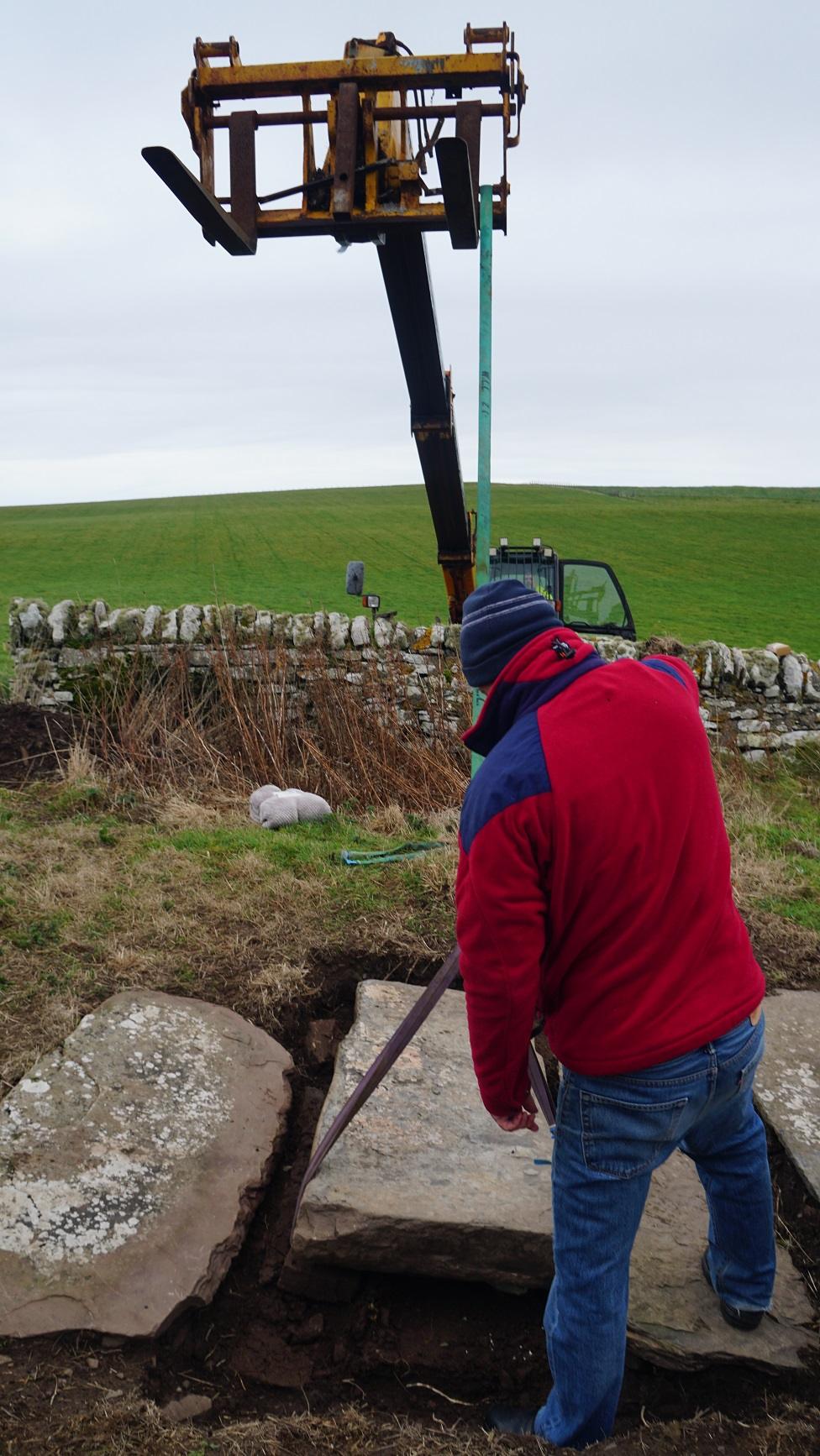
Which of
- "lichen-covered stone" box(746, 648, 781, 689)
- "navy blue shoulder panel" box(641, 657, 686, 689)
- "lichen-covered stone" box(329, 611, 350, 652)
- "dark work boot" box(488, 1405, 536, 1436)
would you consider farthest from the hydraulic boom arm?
"lichen-covered stone" box(746, 648, 781, 689)

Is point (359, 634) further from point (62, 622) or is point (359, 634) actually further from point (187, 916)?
point (187, 916)

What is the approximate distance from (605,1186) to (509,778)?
967 millimetres

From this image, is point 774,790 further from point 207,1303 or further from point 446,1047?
point 207,1303

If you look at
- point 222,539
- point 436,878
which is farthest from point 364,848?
point 222,539

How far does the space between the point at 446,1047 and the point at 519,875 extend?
2216mm

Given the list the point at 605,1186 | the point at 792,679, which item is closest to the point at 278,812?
the point at 605,1186

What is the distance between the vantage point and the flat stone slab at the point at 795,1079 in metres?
3.49

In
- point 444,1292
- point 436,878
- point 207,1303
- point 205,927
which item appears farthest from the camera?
point 436,878

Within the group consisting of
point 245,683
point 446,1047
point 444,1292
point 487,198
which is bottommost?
point 444,1292

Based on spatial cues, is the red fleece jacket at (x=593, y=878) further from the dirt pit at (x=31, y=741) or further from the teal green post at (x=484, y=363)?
the dirt pit at (x=31, y=741)

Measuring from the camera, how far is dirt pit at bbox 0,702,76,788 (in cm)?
774

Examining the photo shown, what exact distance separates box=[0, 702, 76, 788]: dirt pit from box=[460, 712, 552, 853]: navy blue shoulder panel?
6.16 m

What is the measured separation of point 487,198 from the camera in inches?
161

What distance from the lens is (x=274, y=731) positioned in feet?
26.6
